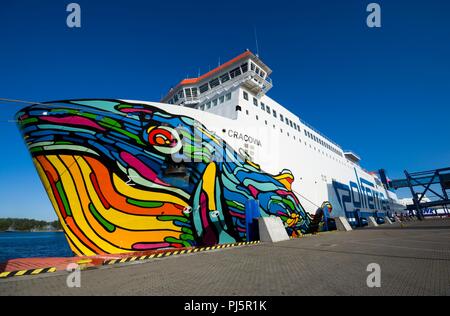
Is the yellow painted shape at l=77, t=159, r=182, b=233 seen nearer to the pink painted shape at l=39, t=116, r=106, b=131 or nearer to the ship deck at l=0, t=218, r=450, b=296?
the pink painted shape at l=39, t=116, r=106, b=131

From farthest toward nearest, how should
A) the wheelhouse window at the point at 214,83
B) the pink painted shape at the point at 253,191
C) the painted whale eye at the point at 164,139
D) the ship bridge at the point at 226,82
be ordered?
the wheelhouse window at the point at 214,83
the ship bridge at the point at 226,82
the pink painted shape at the point at 253,191
the painted whale eye at the point at 164,139

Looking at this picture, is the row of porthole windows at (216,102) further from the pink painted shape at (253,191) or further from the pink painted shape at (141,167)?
the pink painted shape at (141,167)

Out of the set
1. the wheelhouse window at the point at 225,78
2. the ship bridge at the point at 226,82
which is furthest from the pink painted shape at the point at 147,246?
the wheelhouse window at the point at 225,78

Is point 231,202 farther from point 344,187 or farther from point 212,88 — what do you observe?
point 344,187

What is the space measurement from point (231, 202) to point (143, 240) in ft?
14.1

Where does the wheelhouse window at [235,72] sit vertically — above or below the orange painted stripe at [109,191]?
above

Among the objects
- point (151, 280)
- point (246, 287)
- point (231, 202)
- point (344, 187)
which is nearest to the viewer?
point (246, 287)

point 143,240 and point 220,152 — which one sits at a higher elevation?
point 220,152

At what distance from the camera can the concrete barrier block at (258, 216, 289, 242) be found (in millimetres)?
11125

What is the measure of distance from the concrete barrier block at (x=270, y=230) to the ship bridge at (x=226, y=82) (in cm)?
874

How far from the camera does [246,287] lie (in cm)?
385

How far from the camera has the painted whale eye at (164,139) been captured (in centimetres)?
867

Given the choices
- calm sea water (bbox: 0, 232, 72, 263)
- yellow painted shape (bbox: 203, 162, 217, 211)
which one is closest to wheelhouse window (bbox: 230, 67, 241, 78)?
yellow painted shape (bbox: 203, 162, 217, 211)
